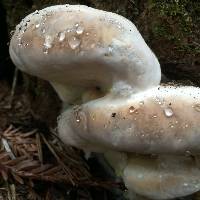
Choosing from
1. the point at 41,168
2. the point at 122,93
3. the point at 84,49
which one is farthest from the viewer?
the point at 41,168

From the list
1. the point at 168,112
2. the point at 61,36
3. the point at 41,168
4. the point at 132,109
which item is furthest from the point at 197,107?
the point at 41,168

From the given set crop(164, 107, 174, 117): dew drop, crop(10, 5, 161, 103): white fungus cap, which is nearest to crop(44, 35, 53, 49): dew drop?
crop(10, 5, 161, 103): white fungus cap

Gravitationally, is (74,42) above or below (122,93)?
above

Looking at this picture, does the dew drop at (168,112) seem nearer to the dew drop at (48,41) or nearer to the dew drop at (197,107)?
the dew drop at (197,107)

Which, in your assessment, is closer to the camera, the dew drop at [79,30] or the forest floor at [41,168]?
the dew drop at [79,30]

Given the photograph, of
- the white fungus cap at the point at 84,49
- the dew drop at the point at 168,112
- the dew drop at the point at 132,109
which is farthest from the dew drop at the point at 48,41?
the dew drop at the point at 168,112

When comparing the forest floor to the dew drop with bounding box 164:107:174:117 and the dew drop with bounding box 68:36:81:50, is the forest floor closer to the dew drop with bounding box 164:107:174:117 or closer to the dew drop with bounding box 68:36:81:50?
the dew drop with bounding box 164:107:174:117

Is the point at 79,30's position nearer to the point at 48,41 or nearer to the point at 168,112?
the point at 48,41

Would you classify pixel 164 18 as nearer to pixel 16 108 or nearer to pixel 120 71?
pixel 120 71

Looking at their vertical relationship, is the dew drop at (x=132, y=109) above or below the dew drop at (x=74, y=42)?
below
